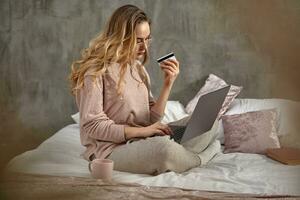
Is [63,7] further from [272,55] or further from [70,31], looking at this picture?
[272,55]

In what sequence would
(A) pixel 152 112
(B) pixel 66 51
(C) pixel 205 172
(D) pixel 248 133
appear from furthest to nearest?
(D) pixel 248 133, (A) pixel 152 112, (C) pixel 205 172, (B) pixel 66 51

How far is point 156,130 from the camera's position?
983mm

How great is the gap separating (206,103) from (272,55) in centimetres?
58

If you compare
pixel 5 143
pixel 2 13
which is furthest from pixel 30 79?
pixel 5 143

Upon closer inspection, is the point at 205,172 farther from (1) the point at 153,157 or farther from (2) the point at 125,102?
(2) the point at 125,102

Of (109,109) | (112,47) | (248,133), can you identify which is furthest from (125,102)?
(248,133)

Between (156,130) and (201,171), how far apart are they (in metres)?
0.13

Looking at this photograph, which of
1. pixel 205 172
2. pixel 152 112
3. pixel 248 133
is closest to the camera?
pixel 205 172

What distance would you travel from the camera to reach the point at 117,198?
604 mm

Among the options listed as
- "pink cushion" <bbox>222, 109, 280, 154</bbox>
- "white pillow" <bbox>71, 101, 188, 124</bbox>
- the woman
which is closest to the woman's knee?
the woman

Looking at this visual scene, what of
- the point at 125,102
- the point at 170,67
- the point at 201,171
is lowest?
the point at 201,171

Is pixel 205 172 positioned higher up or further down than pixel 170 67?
further down

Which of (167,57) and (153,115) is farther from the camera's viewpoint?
(153,115)

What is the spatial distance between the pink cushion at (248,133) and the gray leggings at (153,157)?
0.18 meters
